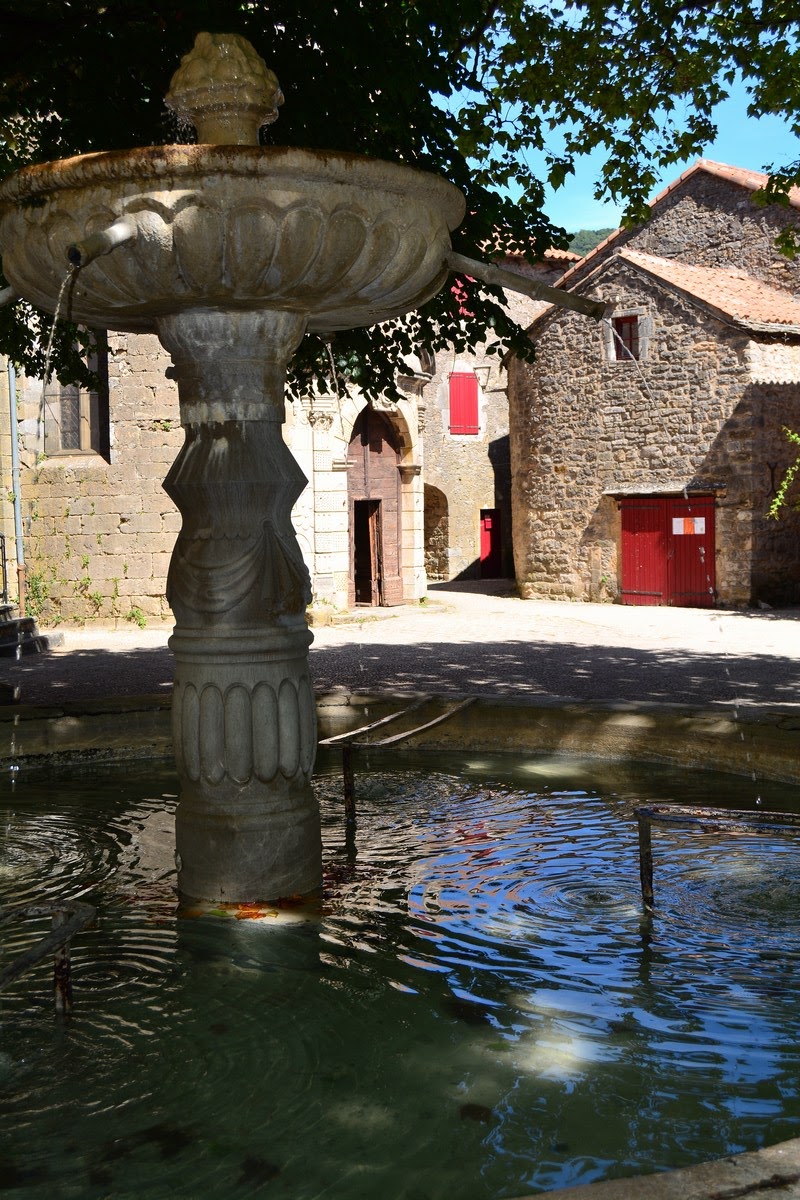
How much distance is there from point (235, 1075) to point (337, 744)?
2835mm

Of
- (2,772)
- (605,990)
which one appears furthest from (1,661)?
(605,990)

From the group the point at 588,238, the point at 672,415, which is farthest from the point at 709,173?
the point at 588,238

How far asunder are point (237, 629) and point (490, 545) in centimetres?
2717

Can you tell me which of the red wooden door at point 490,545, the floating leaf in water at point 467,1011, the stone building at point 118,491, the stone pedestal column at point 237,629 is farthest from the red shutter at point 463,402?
the floating leaf in water at point 467,1011

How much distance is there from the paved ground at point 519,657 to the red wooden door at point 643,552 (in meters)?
0.93

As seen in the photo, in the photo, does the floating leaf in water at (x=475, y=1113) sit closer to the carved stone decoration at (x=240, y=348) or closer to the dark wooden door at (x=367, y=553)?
the carved stone decoration at (x=240, y=348)

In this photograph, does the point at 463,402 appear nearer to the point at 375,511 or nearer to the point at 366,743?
the point at 375,511

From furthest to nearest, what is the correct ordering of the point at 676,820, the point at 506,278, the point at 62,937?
the point at 506,278 < the point at 676,820 < the point at 62,937

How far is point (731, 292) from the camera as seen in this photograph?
21.2m

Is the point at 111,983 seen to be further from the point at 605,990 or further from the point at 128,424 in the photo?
the point at 128,424

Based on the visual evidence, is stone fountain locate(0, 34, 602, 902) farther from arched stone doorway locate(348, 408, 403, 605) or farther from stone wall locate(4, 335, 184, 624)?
arched stone doorway locate(348, 408, 403, 605)

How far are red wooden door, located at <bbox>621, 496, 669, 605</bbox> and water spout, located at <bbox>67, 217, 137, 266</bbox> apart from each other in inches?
728

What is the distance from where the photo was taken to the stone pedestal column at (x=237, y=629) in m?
3.95

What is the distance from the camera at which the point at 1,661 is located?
13.6m
